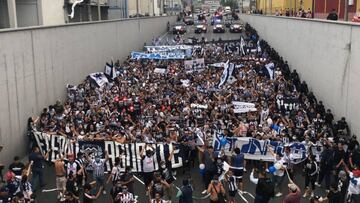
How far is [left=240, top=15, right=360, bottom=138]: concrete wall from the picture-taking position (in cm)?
1563

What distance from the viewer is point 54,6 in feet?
115

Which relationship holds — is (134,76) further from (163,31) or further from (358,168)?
(163,31)

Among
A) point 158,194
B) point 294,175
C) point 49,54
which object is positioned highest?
point 49,54

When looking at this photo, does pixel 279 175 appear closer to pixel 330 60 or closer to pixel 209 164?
pixel 209 164

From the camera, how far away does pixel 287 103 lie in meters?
18.6

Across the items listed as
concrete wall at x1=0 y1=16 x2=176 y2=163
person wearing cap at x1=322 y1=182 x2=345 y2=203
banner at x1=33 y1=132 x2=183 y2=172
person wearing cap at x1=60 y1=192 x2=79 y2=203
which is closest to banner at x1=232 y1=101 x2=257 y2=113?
banner at x1=33 y1=132 x2=183 y2=172

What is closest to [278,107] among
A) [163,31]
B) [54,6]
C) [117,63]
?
[117,63]

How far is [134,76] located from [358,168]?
616 inches

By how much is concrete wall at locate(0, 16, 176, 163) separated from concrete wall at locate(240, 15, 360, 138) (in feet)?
36.0

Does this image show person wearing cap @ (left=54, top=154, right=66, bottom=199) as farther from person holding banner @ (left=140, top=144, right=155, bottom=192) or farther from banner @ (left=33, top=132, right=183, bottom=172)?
person holding banner @ (left=140, top=144, right=155, bottom=192)

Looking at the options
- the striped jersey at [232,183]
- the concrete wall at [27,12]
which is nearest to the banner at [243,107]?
the striped jersey at [232,183]

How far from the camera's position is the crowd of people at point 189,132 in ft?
34.8

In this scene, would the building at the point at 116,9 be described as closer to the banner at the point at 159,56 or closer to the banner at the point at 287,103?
the banner at the point at 159,56

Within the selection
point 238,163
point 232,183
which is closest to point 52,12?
point 238,163
